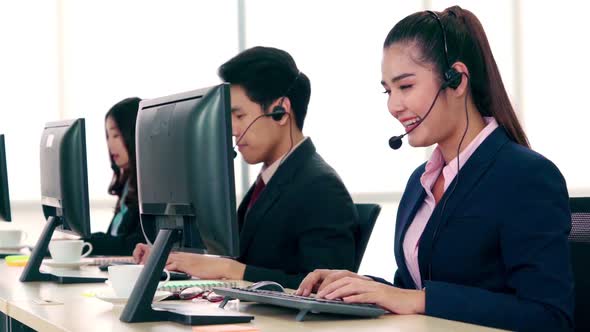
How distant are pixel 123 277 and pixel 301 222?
770 millimetres

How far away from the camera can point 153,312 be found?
154cm

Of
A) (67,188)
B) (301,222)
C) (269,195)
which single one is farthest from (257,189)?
(67,188)

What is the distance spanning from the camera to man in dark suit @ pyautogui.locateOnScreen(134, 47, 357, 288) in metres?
2.33

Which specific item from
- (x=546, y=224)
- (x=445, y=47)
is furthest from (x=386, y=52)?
(x=546, y=224)

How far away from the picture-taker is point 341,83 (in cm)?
555

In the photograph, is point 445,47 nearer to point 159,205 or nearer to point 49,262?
point 159,205

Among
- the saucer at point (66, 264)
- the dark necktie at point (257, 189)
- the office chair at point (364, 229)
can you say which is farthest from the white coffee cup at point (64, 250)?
the office chair at point (364, 229)

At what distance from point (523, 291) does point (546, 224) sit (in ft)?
0.45

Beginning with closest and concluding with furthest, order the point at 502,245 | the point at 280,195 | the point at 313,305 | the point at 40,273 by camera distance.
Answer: the point at 313,305 → the point at 502,245 → the point at 40,273 → the point at 280,195

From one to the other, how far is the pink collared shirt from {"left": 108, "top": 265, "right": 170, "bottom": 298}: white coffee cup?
586 millimetres

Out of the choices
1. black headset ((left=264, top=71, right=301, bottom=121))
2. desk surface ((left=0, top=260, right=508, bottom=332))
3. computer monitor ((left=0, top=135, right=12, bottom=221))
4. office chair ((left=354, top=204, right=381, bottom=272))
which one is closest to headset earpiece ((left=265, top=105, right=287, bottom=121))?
black headset ((left=264, top=71, right=301, bottom=121))

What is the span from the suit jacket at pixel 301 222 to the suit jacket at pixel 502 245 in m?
0.60

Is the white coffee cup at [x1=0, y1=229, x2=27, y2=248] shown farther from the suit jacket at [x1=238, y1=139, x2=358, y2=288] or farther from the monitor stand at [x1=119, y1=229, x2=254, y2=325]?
the monitor stand at [x1=119, y1=229, x2=254, y2=325]

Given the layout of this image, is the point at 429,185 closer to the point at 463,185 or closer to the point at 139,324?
the point at 463,185
